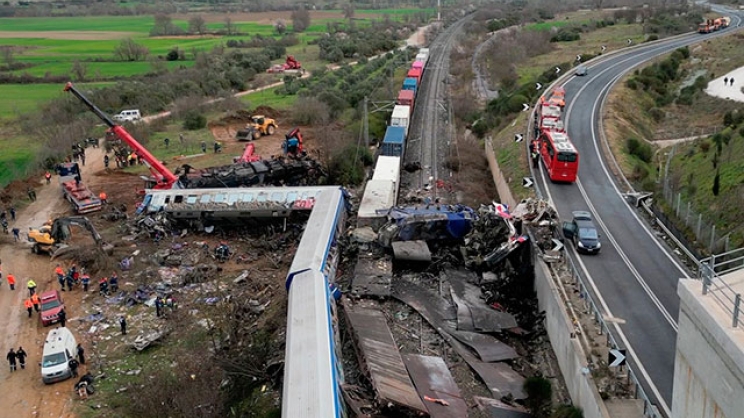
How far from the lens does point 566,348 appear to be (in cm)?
2380

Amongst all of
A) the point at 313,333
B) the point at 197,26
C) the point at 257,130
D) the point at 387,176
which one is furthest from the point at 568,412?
the point at 197,26

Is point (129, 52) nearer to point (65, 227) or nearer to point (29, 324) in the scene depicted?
point (65, 227)

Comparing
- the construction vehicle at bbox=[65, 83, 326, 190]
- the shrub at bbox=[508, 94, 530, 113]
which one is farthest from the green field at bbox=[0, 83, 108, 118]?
the shrub at bbox=[508, 94, 530, 113]

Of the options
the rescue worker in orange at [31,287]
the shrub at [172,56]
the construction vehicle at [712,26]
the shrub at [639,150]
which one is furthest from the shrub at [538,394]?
the shrub at [172,56]

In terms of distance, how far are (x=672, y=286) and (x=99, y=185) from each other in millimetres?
40784

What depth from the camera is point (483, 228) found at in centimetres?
3381

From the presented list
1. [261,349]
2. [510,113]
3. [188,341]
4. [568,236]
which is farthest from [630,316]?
[510,113]

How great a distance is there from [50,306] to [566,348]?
75.1 feet

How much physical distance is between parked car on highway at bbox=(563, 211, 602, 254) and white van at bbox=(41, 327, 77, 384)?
879 inches

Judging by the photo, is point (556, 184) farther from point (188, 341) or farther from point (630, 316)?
point (188, 341)

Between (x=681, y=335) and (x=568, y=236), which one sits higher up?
(x=681, y=335)

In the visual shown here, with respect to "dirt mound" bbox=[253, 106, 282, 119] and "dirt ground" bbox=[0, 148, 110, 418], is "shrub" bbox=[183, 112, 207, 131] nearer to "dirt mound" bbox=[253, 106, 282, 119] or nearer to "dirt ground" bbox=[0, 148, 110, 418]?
"dirt mound" bbox=[253, 106, 282, 119]

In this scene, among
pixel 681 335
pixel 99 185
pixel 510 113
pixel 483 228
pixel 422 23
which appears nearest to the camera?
pixel 681 335

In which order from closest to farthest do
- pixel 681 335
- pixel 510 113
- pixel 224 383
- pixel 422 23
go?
1. pixel 681 335
2. pixel 224 383
3. pixel 510 113
4. pixel 422 23
